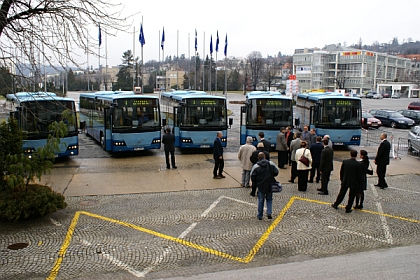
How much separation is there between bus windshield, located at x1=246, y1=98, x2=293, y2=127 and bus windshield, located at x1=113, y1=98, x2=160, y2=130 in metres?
4.67

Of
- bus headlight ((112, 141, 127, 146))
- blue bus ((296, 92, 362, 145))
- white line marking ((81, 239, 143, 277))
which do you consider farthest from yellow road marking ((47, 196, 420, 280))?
blue bus ((296, 92, 362, 145))

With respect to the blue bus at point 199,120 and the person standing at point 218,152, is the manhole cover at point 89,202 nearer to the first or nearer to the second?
the person standing at point 218,152

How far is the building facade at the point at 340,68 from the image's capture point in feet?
376

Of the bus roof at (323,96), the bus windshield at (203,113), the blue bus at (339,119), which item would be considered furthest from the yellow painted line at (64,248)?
the bus roof at (323,96)

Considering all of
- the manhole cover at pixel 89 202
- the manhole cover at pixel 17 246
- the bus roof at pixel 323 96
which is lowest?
the manhole cover at pixel 89 202

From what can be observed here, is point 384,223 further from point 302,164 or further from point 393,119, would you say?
point 393,119

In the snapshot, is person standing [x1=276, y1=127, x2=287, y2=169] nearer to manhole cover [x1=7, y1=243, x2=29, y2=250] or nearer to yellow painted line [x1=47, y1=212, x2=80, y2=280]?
yellow painted line [x1=47, y1=212, x2=80, y2=280]

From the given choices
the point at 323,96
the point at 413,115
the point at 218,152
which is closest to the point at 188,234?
the point at 218,152

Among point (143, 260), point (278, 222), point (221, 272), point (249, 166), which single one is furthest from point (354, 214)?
point (143, 260)

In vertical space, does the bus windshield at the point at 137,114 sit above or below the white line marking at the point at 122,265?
above

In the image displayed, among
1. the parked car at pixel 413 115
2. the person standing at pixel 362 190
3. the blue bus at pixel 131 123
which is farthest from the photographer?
the parked car at pixel 413 115

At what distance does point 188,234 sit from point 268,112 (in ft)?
38.3

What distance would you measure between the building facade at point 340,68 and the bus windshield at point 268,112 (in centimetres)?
9783

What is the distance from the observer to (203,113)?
18859 millimetres
